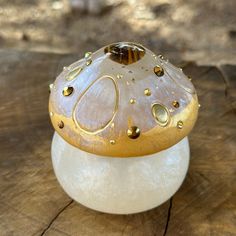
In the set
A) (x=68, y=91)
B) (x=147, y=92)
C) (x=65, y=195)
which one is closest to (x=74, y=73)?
(x=68, y=91)

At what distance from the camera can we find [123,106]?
833 millimetres

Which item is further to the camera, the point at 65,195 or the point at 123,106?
the point at 65,195

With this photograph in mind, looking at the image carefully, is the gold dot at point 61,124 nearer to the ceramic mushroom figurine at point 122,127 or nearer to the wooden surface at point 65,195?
the ceramic mushroom figurine at point 122,127

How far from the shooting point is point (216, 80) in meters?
1.38

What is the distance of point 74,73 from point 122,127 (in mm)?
157

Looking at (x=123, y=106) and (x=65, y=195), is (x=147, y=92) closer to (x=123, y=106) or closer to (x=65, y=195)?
(x=123, y=106)

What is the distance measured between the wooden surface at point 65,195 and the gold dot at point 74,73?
29 centimetres

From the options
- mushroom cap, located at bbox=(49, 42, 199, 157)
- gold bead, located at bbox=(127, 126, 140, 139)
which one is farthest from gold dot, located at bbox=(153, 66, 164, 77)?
gold bead, located at bbox=(127, 126, 140, 139)

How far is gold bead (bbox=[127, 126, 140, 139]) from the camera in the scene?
32.3 inches

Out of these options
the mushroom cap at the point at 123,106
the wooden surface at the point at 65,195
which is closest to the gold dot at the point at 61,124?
the mushroom cap at the point at 123,106

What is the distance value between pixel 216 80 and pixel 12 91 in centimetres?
60

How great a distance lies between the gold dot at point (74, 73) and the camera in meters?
0.89

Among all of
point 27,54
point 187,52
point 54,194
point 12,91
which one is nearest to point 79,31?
point 187,52

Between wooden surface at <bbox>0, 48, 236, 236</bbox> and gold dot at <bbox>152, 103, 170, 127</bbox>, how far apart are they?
0.25m
